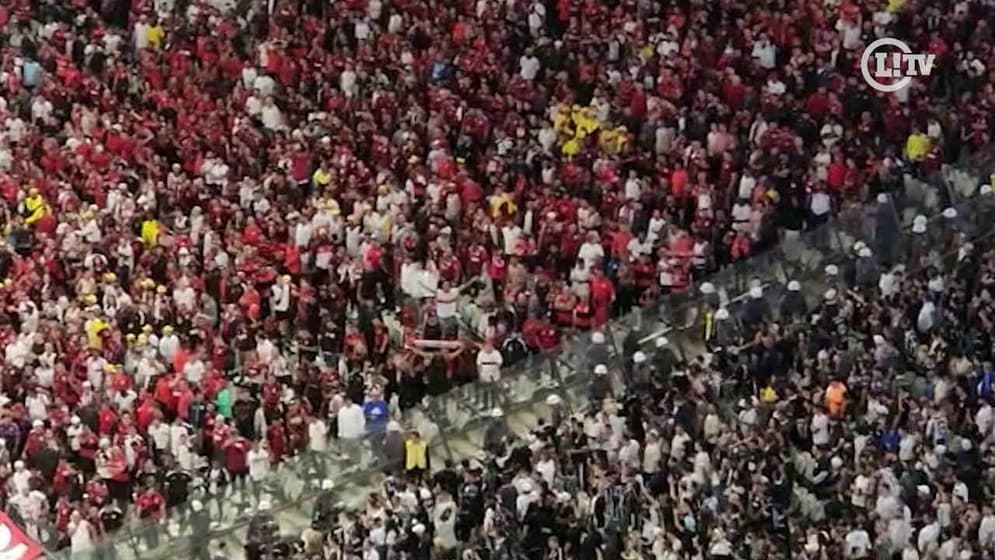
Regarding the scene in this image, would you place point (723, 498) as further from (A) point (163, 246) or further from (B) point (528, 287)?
(A) point (163, 246)

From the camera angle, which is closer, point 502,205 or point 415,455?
point 415,455

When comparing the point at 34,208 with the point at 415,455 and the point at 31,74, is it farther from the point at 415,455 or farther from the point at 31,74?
the point at 415,455

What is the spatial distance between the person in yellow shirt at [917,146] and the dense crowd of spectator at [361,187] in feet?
0.13

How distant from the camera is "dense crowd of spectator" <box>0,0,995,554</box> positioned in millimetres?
33906

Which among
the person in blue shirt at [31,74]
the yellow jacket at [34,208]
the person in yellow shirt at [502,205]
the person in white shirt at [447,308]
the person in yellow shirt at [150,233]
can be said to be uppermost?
the person in blue shirt at [31,74]

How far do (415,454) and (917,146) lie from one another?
8502 millimetres

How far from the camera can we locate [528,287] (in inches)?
1371

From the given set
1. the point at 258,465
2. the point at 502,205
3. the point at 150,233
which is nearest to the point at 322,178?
the point at 150,233

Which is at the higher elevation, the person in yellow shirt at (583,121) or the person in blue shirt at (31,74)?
the person in blue shirt at (31,74)

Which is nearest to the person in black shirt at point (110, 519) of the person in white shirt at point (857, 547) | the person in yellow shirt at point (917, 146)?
the person in white shirt at point (857, 547)

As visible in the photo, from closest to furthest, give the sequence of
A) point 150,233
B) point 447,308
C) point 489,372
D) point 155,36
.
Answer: point 489,372, point 447,308, point 150,233, point 155,36

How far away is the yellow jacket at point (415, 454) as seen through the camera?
32.9 metres

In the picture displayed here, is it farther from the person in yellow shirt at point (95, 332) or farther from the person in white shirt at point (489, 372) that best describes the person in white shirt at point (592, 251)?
the person in yellow shirt at point (95, 332)

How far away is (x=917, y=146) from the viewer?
36.5 m
